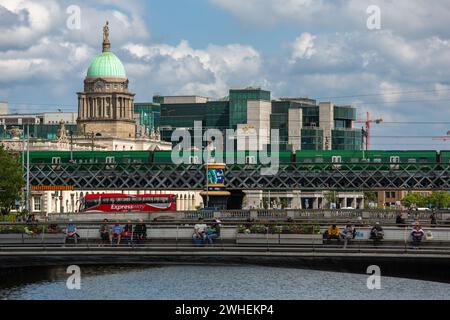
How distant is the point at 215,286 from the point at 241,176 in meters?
93.3

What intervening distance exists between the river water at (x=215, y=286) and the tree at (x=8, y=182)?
59498 mm

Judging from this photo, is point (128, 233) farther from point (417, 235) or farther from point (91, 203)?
point (91, 203)

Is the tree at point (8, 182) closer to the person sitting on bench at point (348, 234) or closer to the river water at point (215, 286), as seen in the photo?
the river water at point (215, 286)

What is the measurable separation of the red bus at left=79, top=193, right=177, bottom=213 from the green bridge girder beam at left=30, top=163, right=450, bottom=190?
213 centimetres

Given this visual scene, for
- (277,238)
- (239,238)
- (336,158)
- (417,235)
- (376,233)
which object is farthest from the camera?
(336,158)

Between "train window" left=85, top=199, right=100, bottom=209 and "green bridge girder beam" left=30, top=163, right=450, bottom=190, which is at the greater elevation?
"green bridge girder beam" left=30, top=163, right=450, bottom=190

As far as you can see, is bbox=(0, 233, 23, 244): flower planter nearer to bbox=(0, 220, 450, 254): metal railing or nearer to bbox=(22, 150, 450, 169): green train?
bbox=(0, 220, 450, 254): metal railing

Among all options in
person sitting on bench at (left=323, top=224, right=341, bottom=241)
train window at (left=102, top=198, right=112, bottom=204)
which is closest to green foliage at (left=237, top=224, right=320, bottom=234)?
person sitting on bench at (left=323, top=224, right=341, bottom=241)

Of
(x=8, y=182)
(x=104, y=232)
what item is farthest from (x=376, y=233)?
(x=8, y=182)

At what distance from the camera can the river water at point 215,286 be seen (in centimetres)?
7512

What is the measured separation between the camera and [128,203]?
550 feet

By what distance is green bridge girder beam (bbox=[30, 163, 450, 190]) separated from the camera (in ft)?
542
